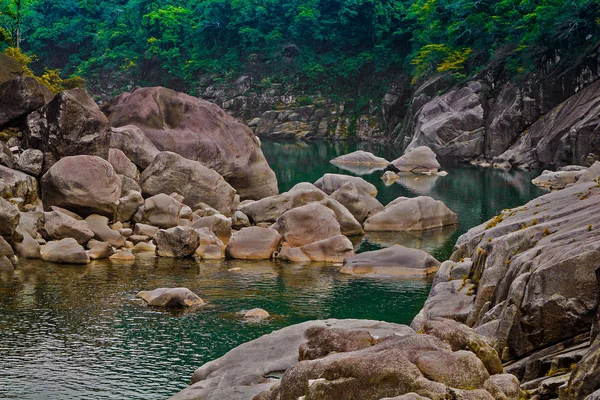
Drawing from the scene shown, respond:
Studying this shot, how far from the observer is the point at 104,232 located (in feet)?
106

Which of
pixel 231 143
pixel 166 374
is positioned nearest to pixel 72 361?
pixel 166 374

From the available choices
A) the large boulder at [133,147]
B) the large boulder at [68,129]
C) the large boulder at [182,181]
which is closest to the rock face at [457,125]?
the large boulder at [182,181]

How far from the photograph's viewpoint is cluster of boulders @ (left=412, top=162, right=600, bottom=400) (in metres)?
11.3

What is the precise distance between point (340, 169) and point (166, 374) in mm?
48750

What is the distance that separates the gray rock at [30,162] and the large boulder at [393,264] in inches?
587

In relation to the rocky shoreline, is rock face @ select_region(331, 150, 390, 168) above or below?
above

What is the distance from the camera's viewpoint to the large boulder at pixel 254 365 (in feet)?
45.1

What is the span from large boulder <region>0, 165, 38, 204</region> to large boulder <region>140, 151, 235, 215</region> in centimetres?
523

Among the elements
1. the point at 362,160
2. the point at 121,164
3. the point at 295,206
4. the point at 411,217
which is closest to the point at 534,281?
the point at 295,206

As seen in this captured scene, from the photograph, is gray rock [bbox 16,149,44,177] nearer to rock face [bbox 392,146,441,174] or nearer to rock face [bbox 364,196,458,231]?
rock face [bbox 364,196,458,231]

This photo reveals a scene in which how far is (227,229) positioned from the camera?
113ft

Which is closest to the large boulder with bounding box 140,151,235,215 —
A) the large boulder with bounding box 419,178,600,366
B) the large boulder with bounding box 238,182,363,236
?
the large boulder with bounding box 238,182,363,236

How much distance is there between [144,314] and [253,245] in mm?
8914

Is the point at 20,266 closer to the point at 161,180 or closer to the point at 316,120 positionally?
the point at 161,180
